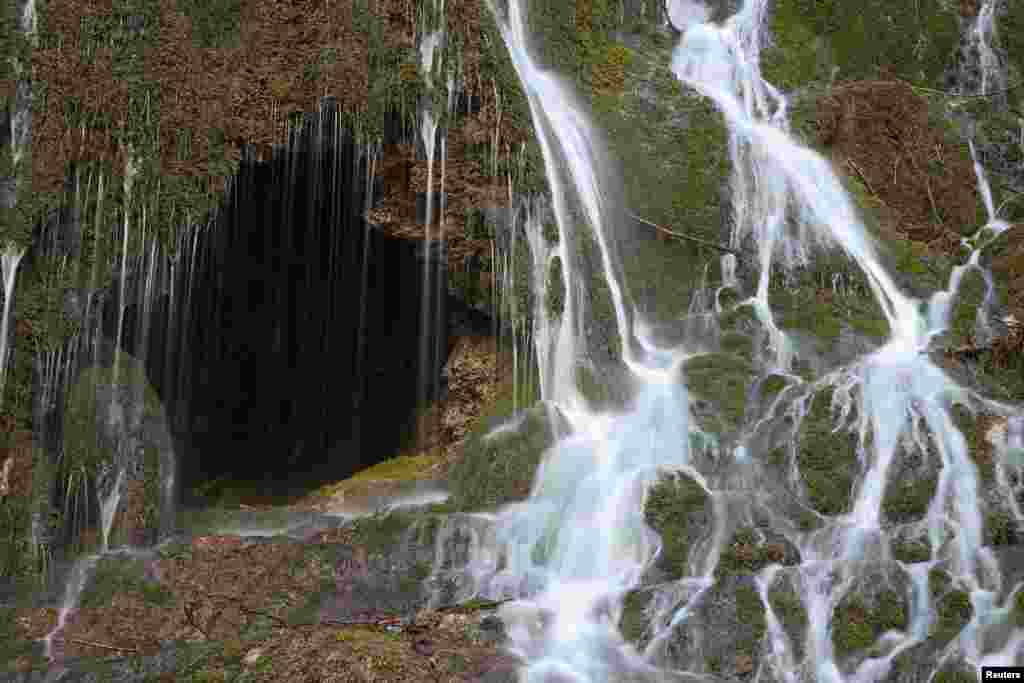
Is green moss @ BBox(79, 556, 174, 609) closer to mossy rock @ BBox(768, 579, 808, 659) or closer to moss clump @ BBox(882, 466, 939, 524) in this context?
mossy rock @ BBox(768, 579, 808, 659)

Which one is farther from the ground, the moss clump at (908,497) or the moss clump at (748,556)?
the moss clump at (908,497)

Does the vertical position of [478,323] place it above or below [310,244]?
below

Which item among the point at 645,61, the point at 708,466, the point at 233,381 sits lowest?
the point at 708,466

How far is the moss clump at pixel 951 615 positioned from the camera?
8.55m

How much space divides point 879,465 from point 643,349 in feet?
10.1

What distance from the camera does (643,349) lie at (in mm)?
12289

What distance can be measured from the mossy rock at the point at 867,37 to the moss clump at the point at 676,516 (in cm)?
868

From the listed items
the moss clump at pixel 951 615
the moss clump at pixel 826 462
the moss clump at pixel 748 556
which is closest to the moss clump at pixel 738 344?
the moss clump at pixel 826 462

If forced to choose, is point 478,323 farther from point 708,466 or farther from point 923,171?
point 923,171

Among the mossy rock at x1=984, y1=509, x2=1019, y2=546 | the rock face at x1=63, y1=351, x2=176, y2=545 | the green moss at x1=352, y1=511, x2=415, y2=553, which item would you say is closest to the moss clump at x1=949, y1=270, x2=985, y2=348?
the mossy rock at x1=984, y1=509, x2=1019, y2=546

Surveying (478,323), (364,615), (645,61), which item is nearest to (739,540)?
(364,615)

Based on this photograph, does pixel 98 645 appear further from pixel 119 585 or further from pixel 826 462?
pixel 826 462

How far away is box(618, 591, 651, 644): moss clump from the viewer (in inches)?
354

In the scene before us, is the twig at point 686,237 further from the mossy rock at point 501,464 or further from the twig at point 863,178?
the mossy rock at point 501,464
